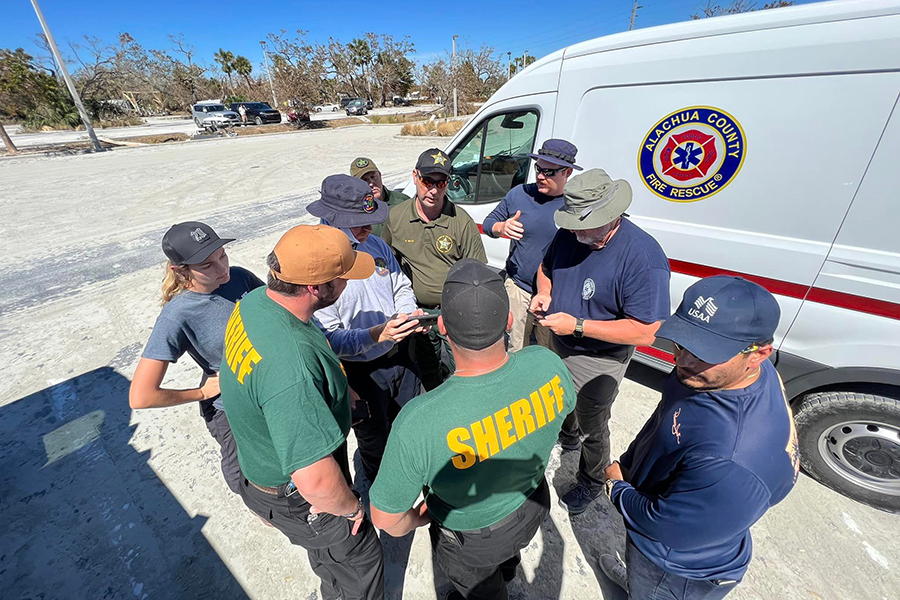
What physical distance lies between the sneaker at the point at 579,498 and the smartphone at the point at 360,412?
1.37m

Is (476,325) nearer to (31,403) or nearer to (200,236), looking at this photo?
(200,236)

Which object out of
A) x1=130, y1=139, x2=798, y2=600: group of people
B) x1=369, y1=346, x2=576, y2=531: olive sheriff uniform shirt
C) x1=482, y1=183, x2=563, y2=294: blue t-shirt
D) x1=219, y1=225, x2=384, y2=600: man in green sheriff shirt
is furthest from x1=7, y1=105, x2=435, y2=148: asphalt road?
x1=369, y1=346, x2=576, y2=531: olive sheriff uniform shirt

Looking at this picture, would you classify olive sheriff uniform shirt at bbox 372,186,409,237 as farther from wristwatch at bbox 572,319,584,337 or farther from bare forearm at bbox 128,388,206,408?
bare forearm at bbox 128,388,206,408

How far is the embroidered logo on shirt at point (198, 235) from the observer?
1802 mm

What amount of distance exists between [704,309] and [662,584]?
103 cm

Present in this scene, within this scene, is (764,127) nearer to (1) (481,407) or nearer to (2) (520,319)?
(2) (520,319)

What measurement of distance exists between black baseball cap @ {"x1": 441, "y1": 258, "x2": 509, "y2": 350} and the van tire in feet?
7.86

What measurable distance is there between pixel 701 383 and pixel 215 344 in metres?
2.13

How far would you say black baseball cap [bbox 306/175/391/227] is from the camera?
84.4 inches

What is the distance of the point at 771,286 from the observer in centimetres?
221

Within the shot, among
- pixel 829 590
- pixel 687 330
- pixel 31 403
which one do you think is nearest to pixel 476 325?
pixel 687 330

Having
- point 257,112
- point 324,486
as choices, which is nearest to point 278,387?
point 324,486

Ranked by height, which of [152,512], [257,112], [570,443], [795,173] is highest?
[257,112]

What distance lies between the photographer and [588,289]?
204cm
